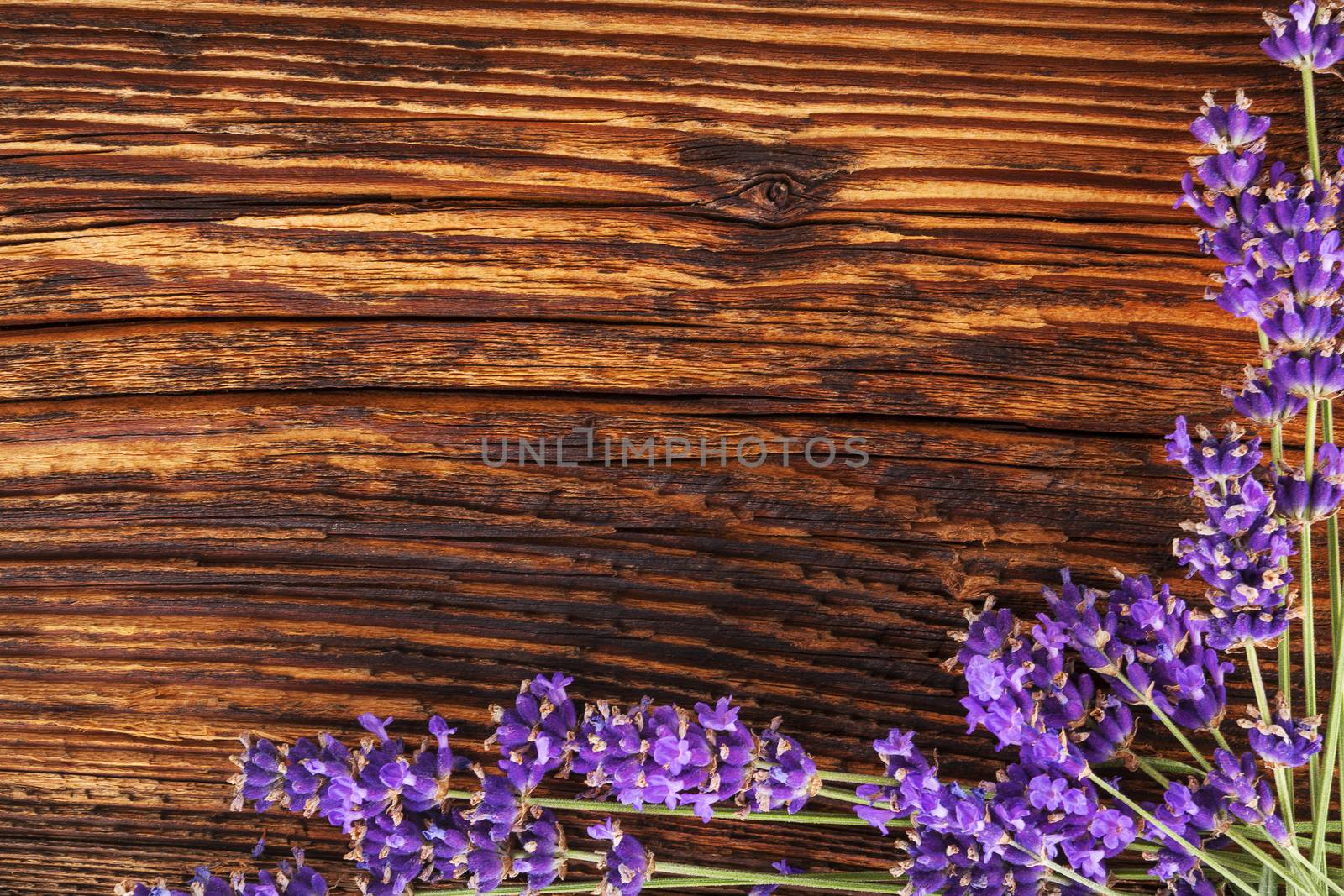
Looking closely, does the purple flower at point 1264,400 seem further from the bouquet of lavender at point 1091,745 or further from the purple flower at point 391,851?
the purple flower at point 391,851

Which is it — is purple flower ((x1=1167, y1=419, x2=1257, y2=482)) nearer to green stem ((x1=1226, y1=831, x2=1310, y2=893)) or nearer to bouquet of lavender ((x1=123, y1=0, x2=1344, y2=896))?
bouquet of lavender ((x1=123, y1=0, x2=1344, y2=896))

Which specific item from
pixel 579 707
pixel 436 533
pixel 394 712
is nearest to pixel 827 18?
pixel 436 533

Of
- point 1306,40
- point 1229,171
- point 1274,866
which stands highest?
point 1306,40

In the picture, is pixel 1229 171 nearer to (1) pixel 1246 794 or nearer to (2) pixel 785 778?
(1) pixel 1246 794

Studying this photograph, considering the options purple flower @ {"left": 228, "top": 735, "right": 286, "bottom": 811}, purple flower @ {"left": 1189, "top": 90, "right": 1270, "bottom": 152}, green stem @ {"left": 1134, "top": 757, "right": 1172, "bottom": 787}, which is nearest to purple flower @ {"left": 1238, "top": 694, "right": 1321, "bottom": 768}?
green stem @ {"left": 1134, "top": 757, "right": 1172, "bottom": 787}

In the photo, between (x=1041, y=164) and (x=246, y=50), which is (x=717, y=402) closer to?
(x=1041, y=164)

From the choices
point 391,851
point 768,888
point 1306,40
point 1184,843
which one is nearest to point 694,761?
point 768,888

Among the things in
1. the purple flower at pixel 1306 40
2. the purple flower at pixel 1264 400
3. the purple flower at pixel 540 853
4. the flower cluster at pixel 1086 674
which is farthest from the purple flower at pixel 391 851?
the purple flower at pixel 1306 40
